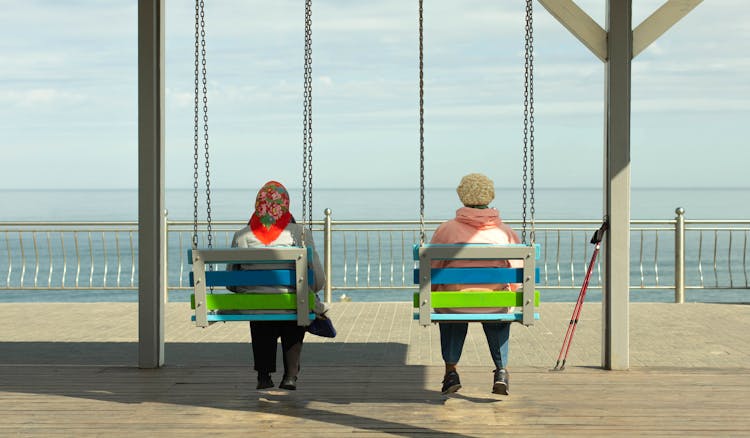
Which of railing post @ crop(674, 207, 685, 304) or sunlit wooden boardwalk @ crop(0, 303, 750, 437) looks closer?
sunlit wooden boardwalk @ crop(0, 303, 750, 437)

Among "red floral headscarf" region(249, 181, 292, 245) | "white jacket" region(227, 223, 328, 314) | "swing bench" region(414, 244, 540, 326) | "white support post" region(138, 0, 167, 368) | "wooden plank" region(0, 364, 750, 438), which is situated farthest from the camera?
"white support post" region(138, 0, 167, 368)

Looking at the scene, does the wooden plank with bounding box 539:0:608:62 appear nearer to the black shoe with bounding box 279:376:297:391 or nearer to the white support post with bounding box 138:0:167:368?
the white support post with bounding box 138:0:167:368

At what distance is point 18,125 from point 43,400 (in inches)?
2995

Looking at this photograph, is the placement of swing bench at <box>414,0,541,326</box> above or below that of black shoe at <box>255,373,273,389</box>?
above

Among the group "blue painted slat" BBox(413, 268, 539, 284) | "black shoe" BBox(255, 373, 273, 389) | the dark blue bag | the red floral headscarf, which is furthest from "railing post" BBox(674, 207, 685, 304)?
the red floral headscarf

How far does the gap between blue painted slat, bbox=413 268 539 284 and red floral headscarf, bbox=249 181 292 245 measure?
2.97ft

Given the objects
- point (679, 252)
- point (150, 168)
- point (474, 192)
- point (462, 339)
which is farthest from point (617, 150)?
point (679, 252)

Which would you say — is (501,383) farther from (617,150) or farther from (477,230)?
(617,150)

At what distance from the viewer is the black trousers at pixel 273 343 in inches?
285

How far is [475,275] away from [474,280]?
0.10ft

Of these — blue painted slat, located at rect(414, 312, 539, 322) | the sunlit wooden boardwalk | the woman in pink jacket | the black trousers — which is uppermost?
the woman in pink jacket

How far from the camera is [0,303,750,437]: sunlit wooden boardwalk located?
21.3 feet

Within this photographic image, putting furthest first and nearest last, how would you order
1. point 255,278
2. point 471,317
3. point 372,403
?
point 372,403, point 255,278, point 471,317

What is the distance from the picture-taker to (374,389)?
7.59 metres
